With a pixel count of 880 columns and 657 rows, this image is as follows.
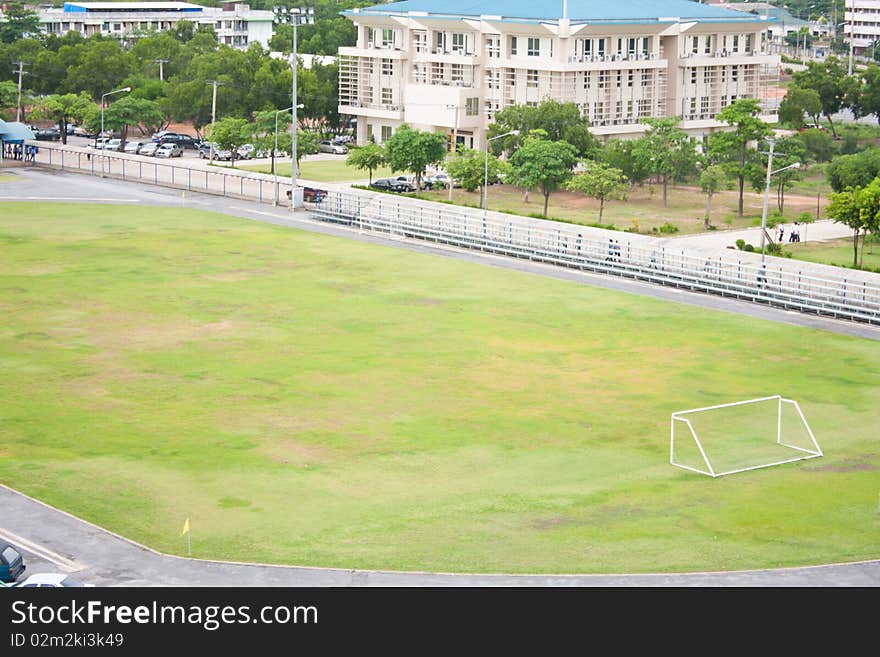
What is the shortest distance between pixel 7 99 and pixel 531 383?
89876 mm

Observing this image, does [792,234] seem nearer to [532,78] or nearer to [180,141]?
[532,78]

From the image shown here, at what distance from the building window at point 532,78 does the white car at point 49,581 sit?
3334 inches

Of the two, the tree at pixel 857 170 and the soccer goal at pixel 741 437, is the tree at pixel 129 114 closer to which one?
the tree at pixel 857 170

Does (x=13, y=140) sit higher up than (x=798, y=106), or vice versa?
(x=798, y=106)

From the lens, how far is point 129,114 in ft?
380

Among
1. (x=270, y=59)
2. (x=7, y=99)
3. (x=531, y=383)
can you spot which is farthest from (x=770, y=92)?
(x=531, y=383)

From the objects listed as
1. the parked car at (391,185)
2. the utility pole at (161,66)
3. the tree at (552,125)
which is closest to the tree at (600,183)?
the tree at (552,125)

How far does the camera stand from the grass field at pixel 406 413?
3509 cm

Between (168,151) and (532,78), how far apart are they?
96.0 ft

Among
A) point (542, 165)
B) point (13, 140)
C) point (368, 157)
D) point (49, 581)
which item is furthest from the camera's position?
point (13, 140)

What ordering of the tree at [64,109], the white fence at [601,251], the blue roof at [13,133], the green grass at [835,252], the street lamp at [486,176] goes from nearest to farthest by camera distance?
1. the white fence at [601,251]
2. the green grass at [835,252]
3. the street lamp at [486,176]
4. the blue roof at [13,133]
5. the tree at [64,109]

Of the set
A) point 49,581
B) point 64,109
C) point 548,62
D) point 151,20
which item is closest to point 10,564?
point 49,581

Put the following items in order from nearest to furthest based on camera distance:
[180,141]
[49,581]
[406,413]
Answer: [49,581], [406,413], [180,141]

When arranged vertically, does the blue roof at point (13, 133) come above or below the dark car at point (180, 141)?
above
